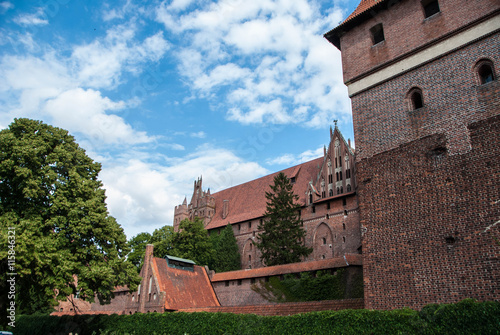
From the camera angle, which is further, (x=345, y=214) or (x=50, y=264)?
(x=345, y=214)

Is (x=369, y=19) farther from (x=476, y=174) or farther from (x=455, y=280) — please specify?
(x=455, y=280)

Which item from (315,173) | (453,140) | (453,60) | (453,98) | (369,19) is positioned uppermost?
(315,173)

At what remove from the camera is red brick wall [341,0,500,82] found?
36.7 feet

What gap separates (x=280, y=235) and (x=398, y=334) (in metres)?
23.9

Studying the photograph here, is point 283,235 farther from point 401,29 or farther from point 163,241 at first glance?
point 401,29

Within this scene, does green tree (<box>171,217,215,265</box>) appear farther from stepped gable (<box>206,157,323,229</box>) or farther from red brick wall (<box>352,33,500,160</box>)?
red brick wall (<box>352,33,500,160</box>)

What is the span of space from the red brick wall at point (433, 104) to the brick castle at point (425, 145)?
0.10ft

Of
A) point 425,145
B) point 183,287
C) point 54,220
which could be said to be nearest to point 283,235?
point 183,287

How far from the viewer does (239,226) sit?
1753 inches

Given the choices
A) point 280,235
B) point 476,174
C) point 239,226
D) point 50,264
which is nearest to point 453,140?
point 476,174

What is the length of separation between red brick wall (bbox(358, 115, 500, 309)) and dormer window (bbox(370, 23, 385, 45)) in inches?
182

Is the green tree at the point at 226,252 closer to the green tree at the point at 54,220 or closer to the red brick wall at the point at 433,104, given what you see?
the green tree at the point at 54,220

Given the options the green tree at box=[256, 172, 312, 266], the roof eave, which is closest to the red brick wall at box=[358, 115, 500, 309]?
the roof eave

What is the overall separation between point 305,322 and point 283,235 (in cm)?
2056
